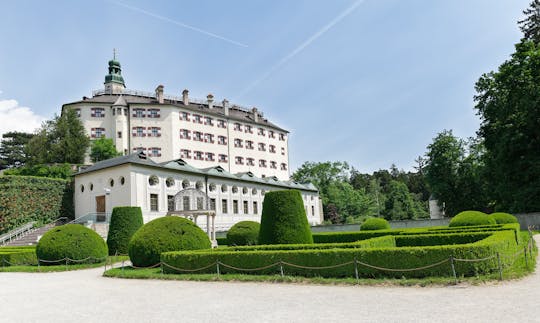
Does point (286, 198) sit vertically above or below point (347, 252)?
above

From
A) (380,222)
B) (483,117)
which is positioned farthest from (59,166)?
(483,117)

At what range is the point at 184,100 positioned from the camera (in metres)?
60.9

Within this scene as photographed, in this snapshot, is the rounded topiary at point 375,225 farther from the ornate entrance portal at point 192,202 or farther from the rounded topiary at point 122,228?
the rounded topiary at point 122,228

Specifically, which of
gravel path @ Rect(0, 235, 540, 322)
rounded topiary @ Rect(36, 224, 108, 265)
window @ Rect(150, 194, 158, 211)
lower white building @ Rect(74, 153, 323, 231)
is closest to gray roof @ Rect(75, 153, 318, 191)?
lower white building @ Rect(74, 153, 323, 231)

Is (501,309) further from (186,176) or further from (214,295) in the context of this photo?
(186,176)

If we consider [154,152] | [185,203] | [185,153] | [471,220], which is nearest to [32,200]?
[185,203]

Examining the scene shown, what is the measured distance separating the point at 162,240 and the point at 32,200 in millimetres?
23831

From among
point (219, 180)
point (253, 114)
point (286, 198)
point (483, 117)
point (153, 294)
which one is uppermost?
point (253, 114)

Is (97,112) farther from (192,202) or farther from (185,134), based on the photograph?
(192,202)

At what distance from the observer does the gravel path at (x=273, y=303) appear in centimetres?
781

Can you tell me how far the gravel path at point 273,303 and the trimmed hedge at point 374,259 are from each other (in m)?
1.00

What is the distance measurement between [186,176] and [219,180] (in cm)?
466

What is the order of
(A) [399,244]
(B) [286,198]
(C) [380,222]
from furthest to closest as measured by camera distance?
(C) [380,222] → (A) [399,244] → (B) [286,198]

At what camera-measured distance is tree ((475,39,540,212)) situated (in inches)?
1334
